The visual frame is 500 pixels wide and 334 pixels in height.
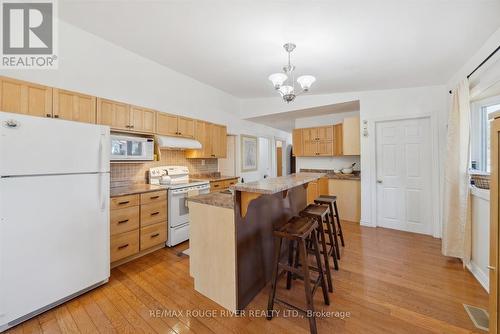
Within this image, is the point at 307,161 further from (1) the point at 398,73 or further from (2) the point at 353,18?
(2) the point at 353,18

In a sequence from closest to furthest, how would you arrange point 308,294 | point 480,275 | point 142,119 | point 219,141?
point 308,294 → point 480,275 → point 142,119 → point 219,141

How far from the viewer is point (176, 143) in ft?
11.1

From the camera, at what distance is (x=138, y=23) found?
2248mm

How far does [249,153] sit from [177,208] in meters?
2.92

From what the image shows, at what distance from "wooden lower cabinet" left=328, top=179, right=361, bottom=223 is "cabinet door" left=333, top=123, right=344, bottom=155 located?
0.69m

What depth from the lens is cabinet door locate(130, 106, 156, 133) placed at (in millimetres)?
2963

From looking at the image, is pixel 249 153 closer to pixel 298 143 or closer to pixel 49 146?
pixel 298 143

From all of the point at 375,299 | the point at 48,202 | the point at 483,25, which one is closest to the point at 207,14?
the point at 48,202

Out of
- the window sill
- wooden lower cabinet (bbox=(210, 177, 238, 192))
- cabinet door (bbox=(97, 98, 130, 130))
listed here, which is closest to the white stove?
wooden lower cabinet (bbox=(210, 177, 238, 192))

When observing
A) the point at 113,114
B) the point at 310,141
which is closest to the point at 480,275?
the point at 310,141

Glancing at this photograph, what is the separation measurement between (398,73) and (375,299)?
9.82 ft

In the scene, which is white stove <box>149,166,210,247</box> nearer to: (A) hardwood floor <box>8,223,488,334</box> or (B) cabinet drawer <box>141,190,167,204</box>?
(B) cabinet drawer <box>141,190,167,204</box>

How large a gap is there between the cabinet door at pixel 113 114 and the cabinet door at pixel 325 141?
12.8 ft

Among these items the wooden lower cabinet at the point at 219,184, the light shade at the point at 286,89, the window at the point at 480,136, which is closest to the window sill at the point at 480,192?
the window at the point at 480,136
